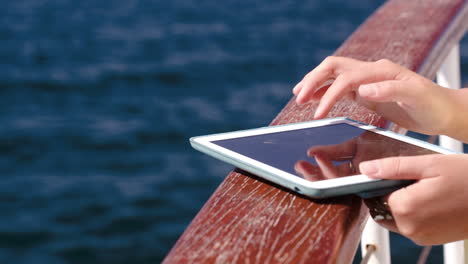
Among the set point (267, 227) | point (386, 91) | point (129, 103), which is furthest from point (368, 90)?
point (129, 103)

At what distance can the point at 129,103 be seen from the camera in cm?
665

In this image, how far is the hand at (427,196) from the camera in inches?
28.3

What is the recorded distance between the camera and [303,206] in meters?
0.72

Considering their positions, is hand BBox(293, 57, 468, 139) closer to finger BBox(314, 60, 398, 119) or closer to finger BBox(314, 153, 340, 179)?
finger BBox(314, 60, 398, 119)

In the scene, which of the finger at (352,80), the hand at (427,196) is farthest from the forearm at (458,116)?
the hand at (427,196)

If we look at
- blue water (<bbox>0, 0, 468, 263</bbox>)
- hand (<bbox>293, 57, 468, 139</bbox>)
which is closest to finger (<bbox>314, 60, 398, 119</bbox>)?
hand (<bbox>293, 57, 468, 139</bbox>)

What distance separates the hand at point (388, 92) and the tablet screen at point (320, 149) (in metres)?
0.04

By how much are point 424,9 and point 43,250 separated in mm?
3539

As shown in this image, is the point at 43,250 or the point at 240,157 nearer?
the point at 240,157

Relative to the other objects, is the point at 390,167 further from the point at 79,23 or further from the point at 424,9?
the point at 79,23

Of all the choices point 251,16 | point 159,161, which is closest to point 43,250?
point 159,161

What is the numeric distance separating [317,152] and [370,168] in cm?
11

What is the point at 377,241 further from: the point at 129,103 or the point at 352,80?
the point at 129,103

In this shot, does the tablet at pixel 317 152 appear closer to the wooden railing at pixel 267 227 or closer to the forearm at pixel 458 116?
the wooden railing at pixel 267 227
